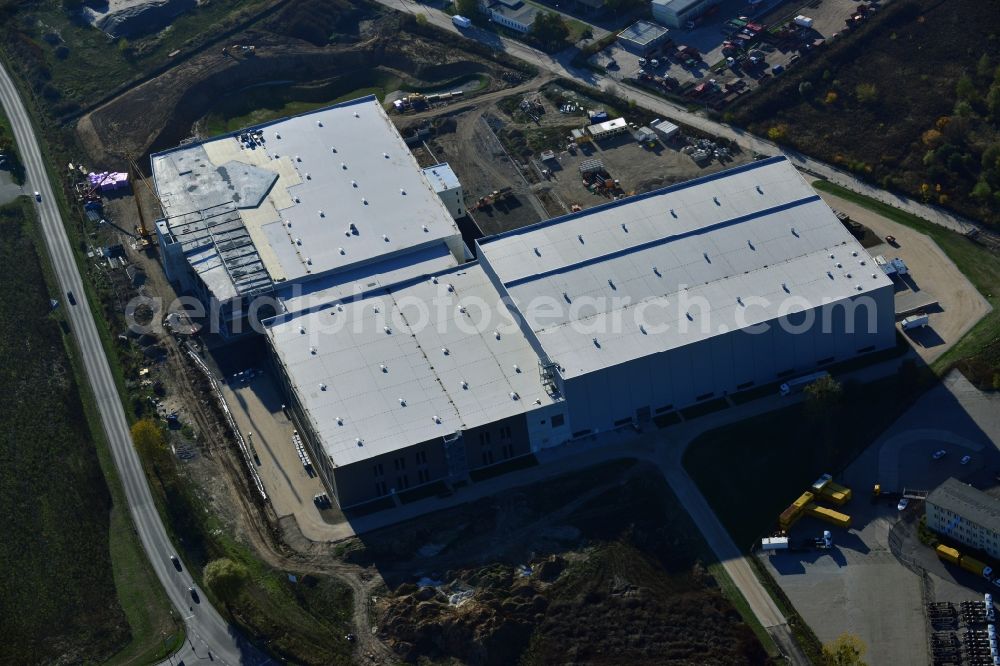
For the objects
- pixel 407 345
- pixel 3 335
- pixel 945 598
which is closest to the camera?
pixel 945 598

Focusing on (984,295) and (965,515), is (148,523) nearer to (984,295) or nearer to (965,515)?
(965,515)

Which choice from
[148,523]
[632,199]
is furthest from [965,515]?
[148,523]

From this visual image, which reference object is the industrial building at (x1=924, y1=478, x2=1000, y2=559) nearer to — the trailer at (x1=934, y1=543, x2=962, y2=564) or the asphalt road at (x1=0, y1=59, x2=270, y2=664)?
the trailer at (x1=934, y1=543, x2=962, y2=564)

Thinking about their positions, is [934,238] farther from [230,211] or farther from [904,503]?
[230,211]

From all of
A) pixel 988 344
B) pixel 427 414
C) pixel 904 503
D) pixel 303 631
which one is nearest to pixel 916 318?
pixel 988 344

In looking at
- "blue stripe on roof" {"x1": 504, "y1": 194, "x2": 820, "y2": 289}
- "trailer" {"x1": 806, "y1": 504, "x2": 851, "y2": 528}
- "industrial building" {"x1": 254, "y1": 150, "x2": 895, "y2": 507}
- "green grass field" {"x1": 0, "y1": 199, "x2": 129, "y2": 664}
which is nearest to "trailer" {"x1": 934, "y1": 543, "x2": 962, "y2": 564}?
"trailer" {"x1": 806, "y1": 504, "x2": 851, "y2": 528}

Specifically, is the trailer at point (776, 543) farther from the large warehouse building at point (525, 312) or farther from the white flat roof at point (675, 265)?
the white flat roof at point (675, 265)
